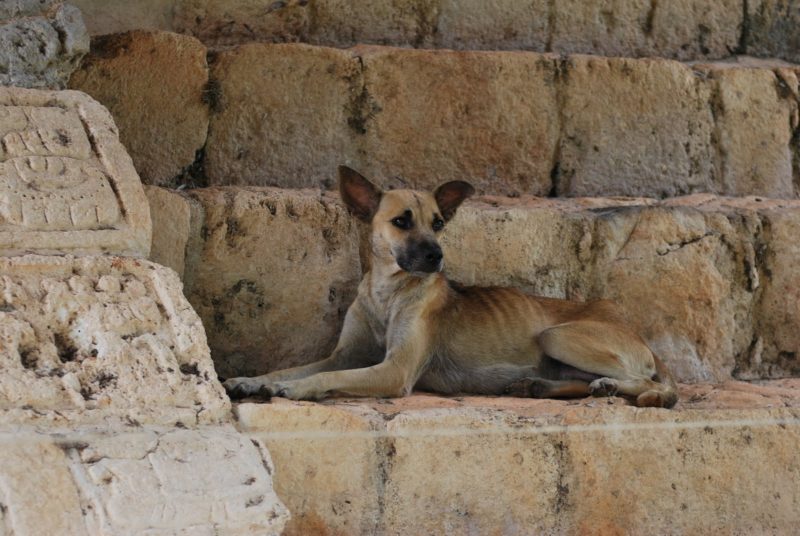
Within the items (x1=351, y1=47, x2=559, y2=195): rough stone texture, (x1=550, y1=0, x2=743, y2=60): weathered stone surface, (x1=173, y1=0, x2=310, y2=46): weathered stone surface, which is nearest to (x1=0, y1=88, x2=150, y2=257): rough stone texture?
(x1=173, y1=0, x2=310, y2=46): weathered stone surface

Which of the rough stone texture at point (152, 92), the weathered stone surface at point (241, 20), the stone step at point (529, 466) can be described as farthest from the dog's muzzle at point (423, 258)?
the weathered stone surface at point (241, 20)

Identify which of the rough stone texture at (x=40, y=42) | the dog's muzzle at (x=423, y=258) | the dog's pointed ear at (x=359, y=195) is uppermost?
the rough stone texture at (x=40, y=42)

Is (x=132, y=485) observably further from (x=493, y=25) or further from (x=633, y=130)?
(x=493, y=25)

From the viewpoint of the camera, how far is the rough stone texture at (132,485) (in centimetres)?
434

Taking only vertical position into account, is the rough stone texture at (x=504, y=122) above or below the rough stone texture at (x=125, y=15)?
below

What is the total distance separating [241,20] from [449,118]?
5.06 feet

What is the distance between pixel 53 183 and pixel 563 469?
268 cm

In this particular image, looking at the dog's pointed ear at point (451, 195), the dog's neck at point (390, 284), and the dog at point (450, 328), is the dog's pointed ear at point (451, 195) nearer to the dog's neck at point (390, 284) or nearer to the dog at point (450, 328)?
the dog at point (450, 328)

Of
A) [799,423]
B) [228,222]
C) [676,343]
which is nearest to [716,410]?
[799,423]

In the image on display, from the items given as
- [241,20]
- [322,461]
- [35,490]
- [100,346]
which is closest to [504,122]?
[241,20]

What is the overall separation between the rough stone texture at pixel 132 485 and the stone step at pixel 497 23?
3906 millimetres

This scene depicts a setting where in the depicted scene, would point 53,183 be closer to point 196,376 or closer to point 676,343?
point 196,376

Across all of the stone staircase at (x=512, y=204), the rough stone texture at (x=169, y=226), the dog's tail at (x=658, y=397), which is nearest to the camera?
the stone staircase at (x=512, y=204)

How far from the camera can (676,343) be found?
297 inches
